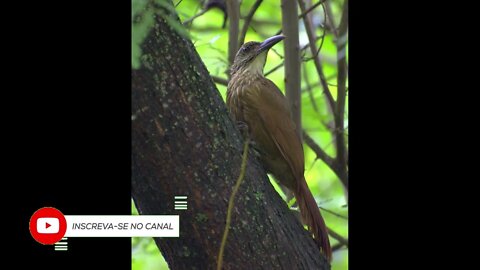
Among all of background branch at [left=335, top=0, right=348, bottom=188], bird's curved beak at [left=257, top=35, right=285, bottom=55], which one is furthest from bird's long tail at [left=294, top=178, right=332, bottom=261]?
bird's curved beak at [left=257, top=35, right=285, bottom=55]

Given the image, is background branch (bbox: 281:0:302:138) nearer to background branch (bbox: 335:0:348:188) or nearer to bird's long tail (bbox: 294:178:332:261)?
background branch (bbox: 335:0:348:188)

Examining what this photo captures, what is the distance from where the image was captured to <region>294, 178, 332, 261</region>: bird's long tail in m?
3.08

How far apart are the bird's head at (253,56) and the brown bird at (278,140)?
336 millimetres

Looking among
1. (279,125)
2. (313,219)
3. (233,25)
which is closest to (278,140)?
(279,125)

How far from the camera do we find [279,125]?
3.31 meters

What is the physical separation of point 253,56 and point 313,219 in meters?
1.11

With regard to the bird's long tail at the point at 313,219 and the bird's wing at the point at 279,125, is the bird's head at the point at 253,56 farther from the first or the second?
the bird's long tail at the point at 313,219
